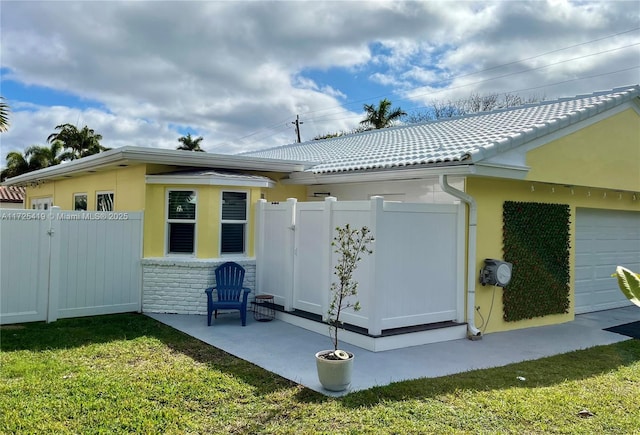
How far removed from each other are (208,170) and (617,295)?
10.7 metres

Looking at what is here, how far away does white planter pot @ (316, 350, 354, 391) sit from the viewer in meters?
5.25

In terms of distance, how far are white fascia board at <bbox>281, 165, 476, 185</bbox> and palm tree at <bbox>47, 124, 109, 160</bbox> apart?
3368 centimetres

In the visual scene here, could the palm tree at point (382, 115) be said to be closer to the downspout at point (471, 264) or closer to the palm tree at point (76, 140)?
the palm tree at point (76, 140)

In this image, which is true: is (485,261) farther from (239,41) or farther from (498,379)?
(239,41)

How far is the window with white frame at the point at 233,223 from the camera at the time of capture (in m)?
10.1

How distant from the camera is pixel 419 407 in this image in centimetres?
488

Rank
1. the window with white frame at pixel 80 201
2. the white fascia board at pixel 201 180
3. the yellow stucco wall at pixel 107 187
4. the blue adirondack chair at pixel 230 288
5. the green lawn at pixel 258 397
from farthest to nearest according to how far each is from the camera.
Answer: the window with white frame at pixel 80 201, the yellow stucco wall at pixel 107 187, the white fascia board at pixel 201 180, the blue adirondack chair at pixel 230 288, the green lawn at pixel 258 397

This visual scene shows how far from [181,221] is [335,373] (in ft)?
19.7

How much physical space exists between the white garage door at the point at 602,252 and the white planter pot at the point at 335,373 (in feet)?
25.8

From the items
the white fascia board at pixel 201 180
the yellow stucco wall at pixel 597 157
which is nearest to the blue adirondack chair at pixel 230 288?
the white fascia board at pixel 201 180

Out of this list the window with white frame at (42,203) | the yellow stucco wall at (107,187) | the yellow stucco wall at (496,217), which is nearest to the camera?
the yellow stucco wall at (496,217)

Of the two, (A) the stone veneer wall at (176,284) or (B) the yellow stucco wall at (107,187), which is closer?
(A) the stone veneer wall at (176,284)

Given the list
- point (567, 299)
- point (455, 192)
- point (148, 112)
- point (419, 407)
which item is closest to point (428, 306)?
point (455, 192)

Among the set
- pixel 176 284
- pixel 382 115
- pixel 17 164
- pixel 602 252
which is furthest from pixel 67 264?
pixel 17 164
